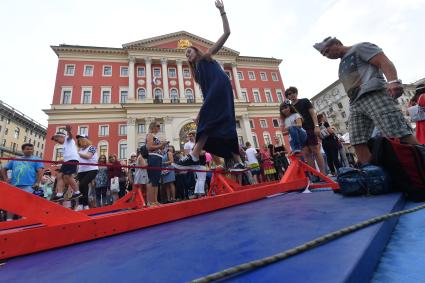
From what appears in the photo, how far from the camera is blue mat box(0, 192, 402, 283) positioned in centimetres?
60

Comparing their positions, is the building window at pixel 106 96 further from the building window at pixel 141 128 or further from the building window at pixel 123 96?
the building window at pixel 141 128

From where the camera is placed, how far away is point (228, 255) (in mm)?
785

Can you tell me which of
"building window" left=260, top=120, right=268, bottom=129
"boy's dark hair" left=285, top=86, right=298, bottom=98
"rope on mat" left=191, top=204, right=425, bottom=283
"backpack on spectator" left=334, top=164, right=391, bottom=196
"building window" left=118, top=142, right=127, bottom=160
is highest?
"building window" left=260, top=120, right=268, bottom=129

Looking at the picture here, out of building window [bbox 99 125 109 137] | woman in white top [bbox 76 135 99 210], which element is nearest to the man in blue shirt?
woman in white top [bbox 76 135 99 210]

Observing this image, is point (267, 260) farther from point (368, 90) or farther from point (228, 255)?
point (368, 90)

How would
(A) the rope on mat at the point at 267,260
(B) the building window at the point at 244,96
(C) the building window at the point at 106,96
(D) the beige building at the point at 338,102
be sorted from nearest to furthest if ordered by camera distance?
(A) the rope on mat at the point at 267,260
(C) the building window at the point at 106,96
(B) the building window at the point at 244,96
(D) the beige building at the point at 338,102

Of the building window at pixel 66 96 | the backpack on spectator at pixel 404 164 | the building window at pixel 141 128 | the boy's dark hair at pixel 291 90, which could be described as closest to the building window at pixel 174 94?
the building window at pixel 141 128

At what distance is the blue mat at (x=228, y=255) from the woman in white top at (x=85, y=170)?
277cm

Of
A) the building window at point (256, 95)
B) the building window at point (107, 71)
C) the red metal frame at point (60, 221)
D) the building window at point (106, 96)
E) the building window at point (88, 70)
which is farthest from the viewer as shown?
the building window at point (256, 95)

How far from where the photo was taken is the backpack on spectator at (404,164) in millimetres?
1406

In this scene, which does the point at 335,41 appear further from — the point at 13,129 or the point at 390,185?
the point at 13,129

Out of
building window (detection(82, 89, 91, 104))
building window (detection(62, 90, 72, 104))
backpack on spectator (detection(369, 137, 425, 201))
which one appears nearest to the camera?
backpack on spectator (detection(369, 137, 425, 201))

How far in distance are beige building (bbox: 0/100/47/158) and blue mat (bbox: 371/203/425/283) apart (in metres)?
42.0

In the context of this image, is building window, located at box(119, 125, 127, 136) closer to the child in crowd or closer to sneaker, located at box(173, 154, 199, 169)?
the child in crowd
